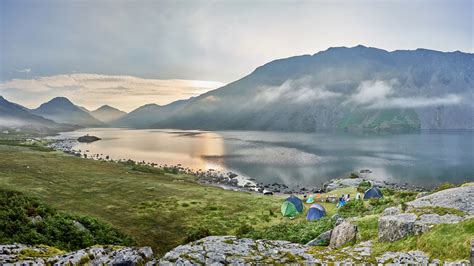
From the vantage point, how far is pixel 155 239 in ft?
89.6

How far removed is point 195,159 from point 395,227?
13056cm

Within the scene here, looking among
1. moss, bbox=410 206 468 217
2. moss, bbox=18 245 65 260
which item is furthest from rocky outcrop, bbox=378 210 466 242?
moss, bbox=18 245 65 260

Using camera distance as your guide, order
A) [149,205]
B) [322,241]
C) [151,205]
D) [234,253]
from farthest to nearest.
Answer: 1. [151,205]
2. [149,205]
3. [322,241]
4. [234,253]

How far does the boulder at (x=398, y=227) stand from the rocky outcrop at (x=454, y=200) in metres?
2.17

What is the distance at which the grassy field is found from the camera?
29734mm

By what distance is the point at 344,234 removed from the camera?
14.8m

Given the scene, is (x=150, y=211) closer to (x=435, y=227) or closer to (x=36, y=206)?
(x=36, y=206)

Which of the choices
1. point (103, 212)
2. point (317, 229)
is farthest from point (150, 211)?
point (317, 229)

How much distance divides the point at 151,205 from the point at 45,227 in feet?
65.6

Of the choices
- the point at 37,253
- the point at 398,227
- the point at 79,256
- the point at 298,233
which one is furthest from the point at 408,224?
the point at 298,233

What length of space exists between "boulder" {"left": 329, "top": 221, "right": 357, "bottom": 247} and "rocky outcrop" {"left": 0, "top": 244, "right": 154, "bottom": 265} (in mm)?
9392

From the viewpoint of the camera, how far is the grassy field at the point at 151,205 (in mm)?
29734

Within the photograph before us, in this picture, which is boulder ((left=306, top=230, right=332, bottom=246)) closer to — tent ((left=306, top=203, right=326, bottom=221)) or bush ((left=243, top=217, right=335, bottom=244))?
bush ((left=243, top=217, right=335, bottom=244))

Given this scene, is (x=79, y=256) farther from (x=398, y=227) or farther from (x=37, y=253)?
(x=398, y=227)
